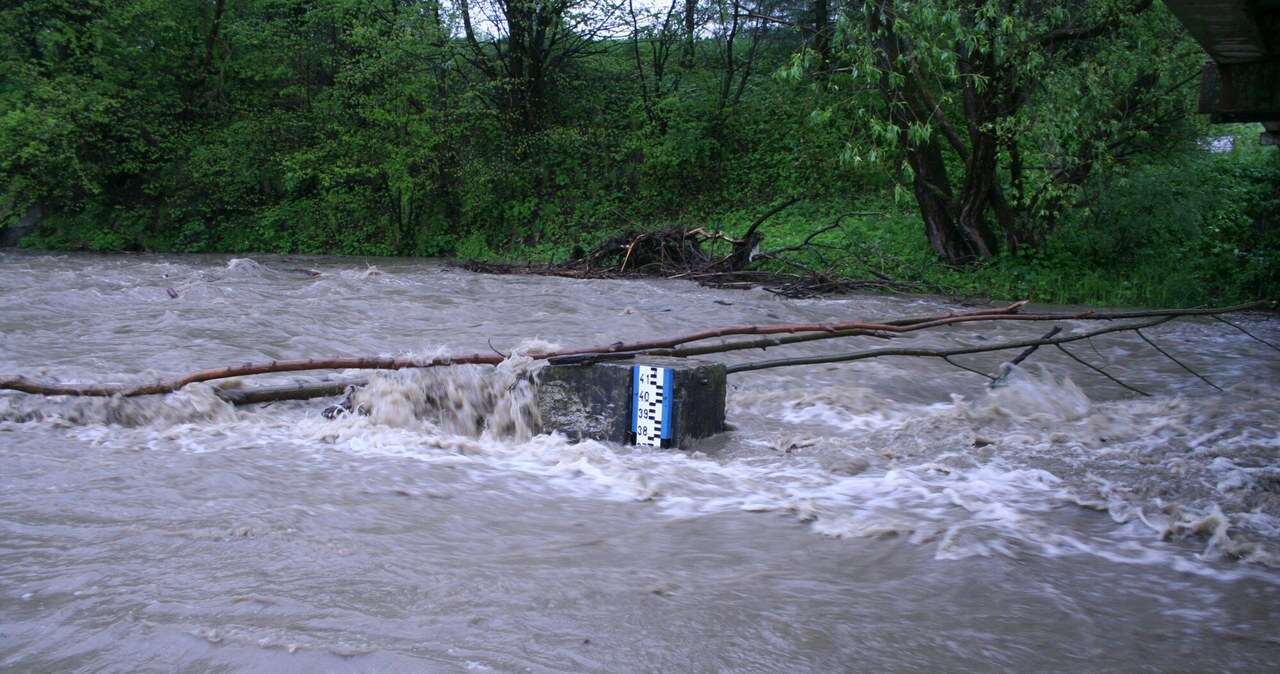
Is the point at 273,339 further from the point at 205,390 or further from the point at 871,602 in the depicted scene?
the point at 871,602

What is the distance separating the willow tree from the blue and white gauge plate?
7.52 metres

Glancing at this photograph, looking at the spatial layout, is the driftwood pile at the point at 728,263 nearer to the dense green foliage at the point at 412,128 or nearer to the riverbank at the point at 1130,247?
the riverbank at the point at 1130,247

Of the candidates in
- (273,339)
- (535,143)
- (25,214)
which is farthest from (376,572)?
(25,214)

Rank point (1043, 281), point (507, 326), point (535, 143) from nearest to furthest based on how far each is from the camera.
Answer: point (507, 326) → point (1043, 281) → point (535, 143)

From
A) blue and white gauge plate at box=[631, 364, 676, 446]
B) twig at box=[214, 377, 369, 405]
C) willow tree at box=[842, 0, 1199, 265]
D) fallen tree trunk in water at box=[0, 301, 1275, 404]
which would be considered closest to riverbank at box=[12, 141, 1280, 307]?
willow tree at box=[842, 0, 1199, 265]

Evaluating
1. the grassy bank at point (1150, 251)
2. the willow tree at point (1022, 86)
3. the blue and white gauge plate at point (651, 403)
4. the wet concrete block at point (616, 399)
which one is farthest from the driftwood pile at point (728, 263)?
the blue and white gauge plate at point (651, 403)

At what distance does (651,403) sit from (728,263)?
1097cm

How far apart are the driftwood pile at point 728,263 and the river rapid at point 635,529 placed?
7.31 metres

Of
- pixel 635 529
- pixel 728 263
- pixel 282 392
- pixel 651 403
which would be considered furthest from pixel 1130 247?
pixel 635 529

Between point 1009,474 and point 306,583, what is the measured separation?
350 cm

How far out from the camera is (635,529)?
4.14 metres

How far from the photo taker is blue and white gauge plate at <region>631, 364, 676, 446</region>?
5734 millimetres

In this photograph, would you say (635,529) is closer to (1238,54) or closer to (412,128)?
(1238,54)

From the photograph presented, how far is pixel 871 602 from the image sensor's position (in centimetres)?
337
